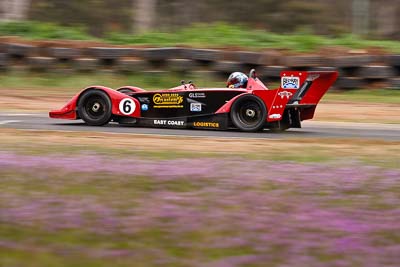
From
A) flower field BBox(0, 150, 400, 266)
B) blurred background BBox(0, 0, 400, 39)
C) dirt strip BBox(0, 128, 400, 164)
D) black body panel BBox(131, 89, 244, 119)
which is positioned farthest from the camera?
blurred background BBox(0, 0, 400, 39)

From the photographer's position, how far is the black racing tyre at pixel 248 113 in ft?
39.5

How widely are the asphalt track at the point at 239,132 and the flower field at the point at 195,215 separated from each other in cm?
421

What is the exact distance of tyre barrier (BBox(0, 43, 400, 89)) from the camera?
63.9 ft

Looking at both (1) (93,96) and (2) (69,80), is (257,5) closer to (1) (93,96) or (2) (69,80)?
(2) (69,80)

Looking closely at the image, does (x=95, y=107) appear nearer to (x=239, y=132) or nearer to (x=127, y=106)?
(x=127, y=106)

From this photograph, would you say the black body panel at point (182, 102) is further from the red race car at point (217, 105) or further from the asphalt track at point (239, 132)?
the asphalt track at point (239, 132)

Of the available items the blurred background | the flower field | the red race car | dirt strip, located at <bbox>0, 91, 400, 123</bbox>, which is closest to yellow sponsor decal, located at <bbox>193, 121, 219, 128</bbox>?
the red race car

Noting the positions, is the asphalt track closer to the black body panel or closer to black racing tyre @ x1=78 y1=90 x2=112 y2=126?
black racing tyre @ x1=78 y1=90 x2=112 y2=126

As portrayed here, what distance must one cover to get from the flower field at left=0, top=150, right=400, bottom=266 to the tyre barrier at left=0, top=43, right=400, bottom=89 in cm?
1189

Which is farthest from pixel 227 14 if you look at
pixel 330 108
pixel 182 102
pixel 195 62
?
pixel 182 102

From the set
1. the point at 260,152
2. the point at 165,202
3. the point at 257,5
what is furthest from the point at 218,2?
the point at 165,202

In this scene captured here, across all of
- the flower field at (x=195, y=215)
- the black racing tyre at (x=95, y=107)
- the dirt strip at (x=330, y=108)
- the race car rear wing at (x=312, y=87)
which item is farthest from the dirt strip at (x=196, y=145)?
the dirt strip at (x=330, y=108)

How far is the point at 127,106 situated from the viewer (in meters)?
12.8

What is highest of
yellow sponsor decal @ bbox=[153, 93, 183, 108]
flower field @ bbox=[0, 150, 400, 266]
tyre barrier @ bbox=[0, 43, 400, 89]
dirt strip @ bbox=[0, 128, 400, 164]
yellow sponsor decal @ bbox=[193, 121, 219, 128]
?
tyre barrier @ bbox=[0, 43, 400, 89]
